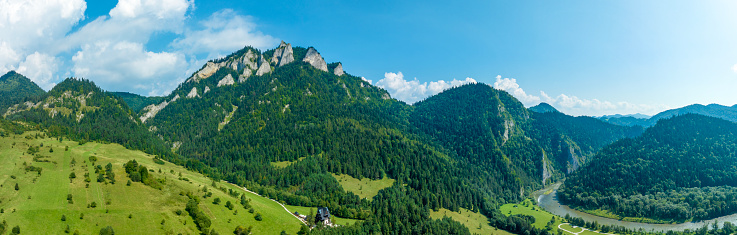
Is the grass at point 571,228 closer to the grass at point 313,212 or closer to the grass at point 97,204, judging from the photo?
the grass at point 313,212

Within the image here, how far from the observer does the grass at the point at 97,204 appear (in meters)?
93.6

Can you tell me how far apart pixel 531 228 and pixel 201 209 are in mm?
154616

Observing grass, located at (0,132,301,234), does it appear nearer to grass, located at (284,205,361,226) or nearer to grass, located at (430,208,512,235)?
grass, located at (284,205,361,226)

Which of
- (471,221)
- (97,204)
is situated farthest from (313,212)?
(471,221)

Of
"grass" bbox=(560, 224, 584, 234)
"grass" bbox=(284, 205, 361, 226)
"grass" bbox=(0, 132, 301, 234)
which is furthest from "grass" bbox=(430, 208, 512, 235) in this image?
"grass" bbox=(0, 132, 301, 234)

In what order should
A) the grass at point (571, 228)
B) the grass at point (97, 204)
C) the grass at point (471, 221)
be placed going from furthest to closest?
the grass at point (571, 228)
the grass at point (471, 221)
the grass at point (97, 204)

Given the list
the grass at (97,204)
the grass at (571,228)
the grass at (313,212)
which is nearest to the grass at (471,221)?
the grass at (571,228)

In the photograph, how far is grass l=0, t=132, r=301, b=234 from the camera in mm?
93625

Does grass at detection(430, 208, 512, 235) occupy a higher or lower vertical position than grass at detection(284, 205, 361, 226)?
lower

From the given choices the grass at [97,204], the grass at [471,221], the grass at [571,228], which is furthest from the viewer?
the grass at [571,228]

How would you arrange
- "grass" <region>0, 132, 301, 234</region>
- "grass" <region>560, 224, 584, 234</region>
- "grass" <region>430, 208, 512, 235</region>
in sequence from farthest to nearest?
1. "grass" <region>560, 224, 584, 234</region>
2. "grass" <region>430, 208, 512, 235</region>
3. "grass" <region>0, 132, 301, 234</region>

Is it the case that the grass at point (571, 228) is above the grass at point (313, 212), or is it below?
below

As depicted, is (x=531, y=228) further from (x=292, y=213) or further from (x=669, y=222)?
(x=292, y=213)

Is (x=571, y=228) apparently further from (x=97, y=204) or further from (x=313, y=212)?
(x=97, y=204)
